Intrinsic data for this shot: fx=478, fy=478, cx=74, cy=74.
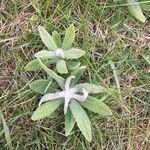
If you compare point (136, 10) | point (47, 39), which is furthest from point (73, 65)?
point (136, 10)

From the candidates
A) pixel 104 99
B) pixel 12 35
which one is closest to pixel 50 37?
pixel 12 35

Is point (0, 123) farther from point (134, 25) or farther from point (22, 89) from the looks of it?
point (134, 25)

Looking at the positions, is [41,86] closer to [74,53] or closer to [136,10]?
[74,53]

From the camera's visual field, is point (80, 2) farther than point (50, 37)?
Yes

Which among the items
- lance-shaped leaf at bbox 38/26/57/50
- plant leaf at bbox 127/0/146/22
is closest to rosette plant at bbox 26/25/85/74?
lance-shaped leaf at bbox 38/26/57/50

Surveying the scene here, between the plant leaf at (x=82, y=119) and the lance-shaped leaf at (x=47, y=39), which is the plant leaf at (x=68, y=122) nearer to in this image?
the plant leaf at (x=82, y=119)

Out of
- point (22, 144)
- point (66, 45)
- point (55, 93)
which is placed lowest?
point (22, 144)

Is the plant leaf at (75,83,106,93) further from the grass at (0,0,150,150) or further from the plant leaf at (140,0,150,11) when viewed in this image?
the plant leaf at (140,0,150,11)

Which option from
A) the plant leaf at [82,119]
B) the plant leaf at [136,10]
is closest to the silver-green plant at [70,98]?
the plant leaf at [82,119]
